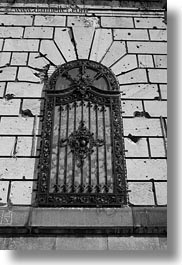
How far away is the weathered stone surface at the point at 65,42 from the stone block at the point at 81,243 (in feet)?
15.0

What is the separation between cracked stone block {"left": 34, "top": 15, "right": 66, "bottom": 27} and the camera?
9.05 m

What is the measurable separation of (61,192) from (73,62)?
3468 millimetres

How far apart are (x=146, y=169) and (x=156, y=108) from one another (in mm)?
1611

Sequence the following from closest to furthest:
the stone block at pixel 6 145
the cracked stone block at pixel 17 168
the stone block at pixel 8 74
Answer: the cracked stone block at pixel 17 168
the stone block at pixel 6 145
the stone block at pixel 8 74

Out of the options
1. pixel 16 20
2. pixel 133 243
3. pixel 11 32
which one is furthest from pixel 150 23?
pixel 133 243

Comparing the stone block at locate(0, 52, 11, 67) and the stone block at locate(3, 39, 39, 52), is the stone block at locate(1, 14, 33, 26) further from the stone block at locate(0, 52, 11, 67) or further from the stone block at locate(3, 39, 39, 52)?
the stone block at locate(0, 52, 11, 67)

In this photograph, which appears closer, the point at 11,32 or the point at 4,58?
the point at 4,58

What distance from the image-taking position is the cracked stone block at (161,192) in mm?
6652

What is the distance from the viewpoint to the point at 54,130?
7.43 m

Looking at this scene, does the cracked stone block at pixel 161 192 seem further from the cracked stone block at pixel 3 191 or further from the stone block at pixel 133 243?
the cracked stone block at pixel 3 191

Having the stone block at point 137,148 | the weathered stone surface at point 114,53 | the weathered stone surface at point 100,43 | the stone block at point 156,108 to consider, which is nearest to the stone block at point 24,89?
the weathered stone surface at point 100,43

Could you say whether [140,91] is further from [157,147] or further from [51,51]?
[51,51]

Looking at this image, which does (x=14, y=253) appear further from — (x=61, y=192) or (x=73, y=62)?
(x=73, y=62)

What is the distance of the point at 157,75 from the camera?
328 inches
